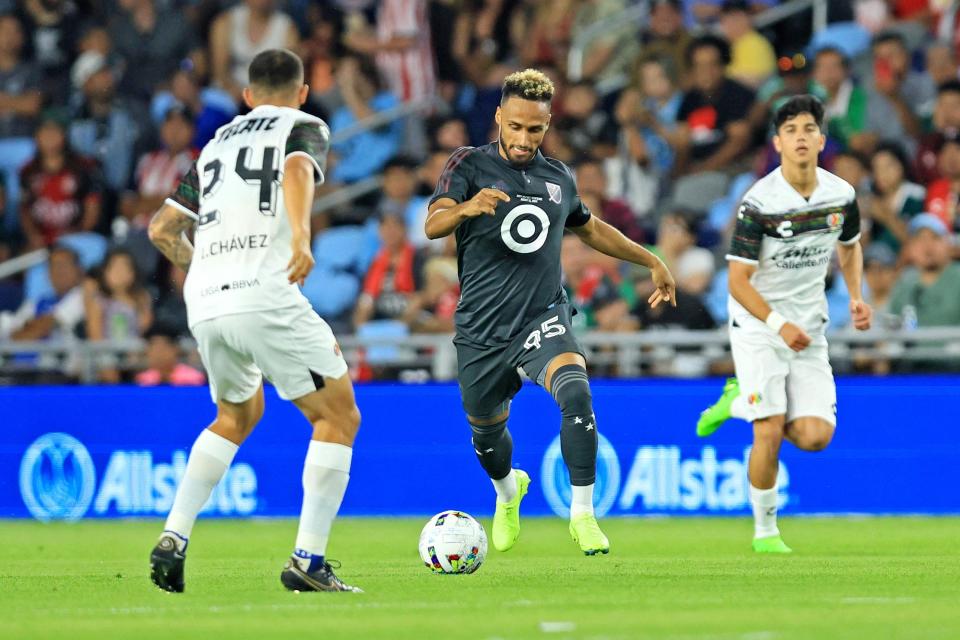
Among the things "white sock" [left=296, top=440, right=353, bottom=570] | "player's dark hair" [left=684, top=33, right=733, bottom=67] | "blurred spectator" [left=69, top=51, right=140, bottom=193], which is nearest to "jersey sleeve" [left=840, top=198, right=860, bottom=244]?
"white sock" [left=296, top=440, right=353, bottom=570]

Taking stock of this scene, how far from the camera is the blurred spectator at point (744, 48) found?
18922mm

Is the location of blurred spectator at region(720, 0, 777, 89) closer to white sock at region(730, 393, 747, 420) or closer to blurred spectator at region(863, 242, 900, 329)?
blurred spectator at region(863, 242, 900, 329)

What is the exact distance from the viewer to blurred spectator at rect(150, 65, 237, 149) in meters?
20.3

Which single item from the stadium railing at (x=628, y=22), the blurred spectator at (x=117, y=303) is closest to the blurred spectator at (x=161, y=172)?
the blurred spectator at (x=117, y=303)

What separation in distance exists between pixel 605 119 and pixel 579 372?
972 centimetres

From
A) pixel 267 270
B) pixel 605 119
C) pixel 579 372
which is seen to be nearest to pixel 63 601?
pixel 267 270

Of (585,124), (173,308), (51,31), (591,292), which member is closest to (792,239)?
(591,292)

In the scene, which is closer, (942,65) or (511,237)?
(511,237)

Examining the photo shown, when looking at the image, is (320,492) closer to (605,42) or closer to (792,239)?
(792,239)

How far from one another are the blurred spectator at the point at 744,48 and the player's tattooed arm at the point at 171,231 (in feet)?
36.9

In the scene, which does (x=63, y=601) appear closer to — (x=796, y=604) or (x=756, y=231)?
(x=796, y=604)

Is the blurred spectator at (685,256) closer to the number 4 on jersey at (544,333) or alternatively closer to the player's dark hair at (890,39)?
the player's dark hair at (890,39)

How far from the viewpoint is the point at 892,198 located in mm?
16859

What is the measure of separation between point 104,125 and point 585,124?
19.3 ft
